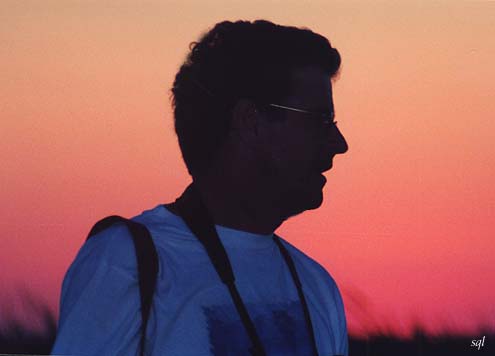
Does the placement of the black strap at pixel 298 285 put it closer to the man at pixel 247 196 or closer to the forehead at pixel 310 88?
the man at pixel 247 196

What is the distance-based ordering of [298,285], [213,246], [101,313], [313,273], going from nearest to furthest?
1. [101,313]
2. [213,246]
3. [298,285]
4. [313,273]

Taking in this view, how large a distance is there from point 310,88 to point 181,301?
0.53 m

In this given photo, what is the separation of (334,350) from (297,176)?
345mm

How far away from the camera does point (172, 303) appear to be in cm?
135

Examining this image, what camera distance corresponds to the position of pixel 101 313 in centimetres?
128

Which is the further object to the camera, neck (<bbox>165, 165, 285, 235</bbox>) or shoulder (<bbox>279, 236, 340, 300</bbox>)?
shoulder (<bbox>279, 236, 340, 300</bbox>)

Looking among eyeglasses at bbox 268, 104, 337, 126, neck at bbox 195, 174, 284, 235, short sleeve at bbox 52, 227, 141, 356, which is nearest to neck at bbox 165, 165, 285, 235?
neck at bbox 195, 174, 284, 235

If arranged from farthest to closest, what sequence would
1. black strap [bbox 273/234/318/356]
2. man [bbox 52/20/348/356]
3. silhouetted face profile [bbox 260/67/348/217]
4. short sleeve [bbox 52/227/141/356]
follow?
silhouetted face profile [bbox 260/67/348/217] → black strap [bbox 273/234/318/356] → man [bbox 52/20/348/356] → short sleeve [bbox 52/227/141/356]

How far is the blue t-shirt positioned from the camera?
50.3 inches

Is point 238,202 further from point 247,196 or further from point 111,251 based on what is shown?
point 111,251

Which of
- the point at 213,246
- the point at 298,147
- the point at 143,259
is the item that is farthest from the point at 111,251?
the point at 298,147

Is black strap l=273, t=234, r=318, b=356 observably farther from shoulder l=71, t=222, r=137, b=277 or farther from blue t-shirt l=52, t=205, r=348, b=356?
shoulder l=71, t=222, r=137, b=277

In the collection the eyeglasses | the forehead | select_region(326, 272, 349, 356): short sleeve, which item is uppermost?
the forehead

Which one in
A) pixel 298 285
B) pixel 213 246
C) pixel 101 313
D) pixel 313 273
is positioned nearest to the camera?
pixel 101 313
